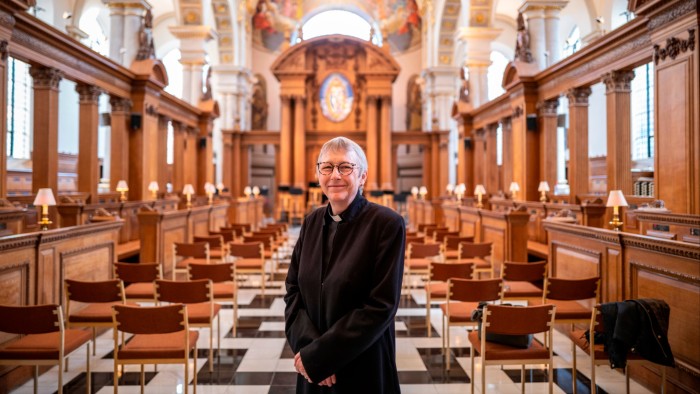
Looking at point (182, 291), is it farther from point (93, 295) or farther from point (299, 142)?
point (299, 142)

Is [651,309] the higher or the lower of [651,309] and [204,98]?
the lower

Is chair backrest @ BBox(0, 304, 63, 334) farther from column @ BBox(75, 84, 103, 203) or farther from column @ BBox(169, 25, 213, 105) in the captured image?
column @ BBox(169, 25, 213, 105)

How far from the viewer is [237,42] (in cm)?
2823

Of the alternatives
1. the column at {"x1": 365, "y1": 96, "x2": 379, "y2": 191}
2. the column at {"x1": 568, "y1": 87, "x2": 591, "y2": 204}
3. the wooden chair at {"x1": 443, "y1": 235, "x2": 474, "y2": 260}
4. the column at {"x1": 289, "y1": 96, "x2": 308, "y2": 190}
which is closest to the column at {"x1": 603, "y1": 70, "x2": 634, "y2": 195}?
the column at {"x1": 568, "y1": 87, "x2": 591, "y2": 204}

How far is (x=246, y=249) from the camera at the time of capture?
805cm

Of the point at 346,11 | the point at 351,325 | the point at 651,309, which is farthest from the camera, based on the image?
the point at 346,11

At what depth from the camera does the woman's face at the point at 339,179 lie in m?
2.21

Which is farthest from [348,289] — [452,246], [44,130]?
[44,130]

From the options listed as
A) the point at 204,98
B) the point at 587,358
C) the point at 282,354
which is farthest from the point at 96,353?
the point at 204,98

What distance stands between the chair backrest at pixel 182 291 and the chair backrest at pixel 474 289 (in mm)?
2259

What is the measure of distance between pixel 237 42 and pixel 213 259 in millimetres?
21565

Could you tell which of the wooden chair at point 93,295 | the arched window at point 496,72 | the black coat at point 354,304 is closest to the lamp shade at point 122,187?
the wooden chair at point 93,295

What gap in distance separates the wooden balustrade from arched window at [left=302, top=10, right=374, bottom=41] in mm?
32295

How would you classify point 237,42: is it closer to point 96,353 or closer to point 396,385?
point 96,353
